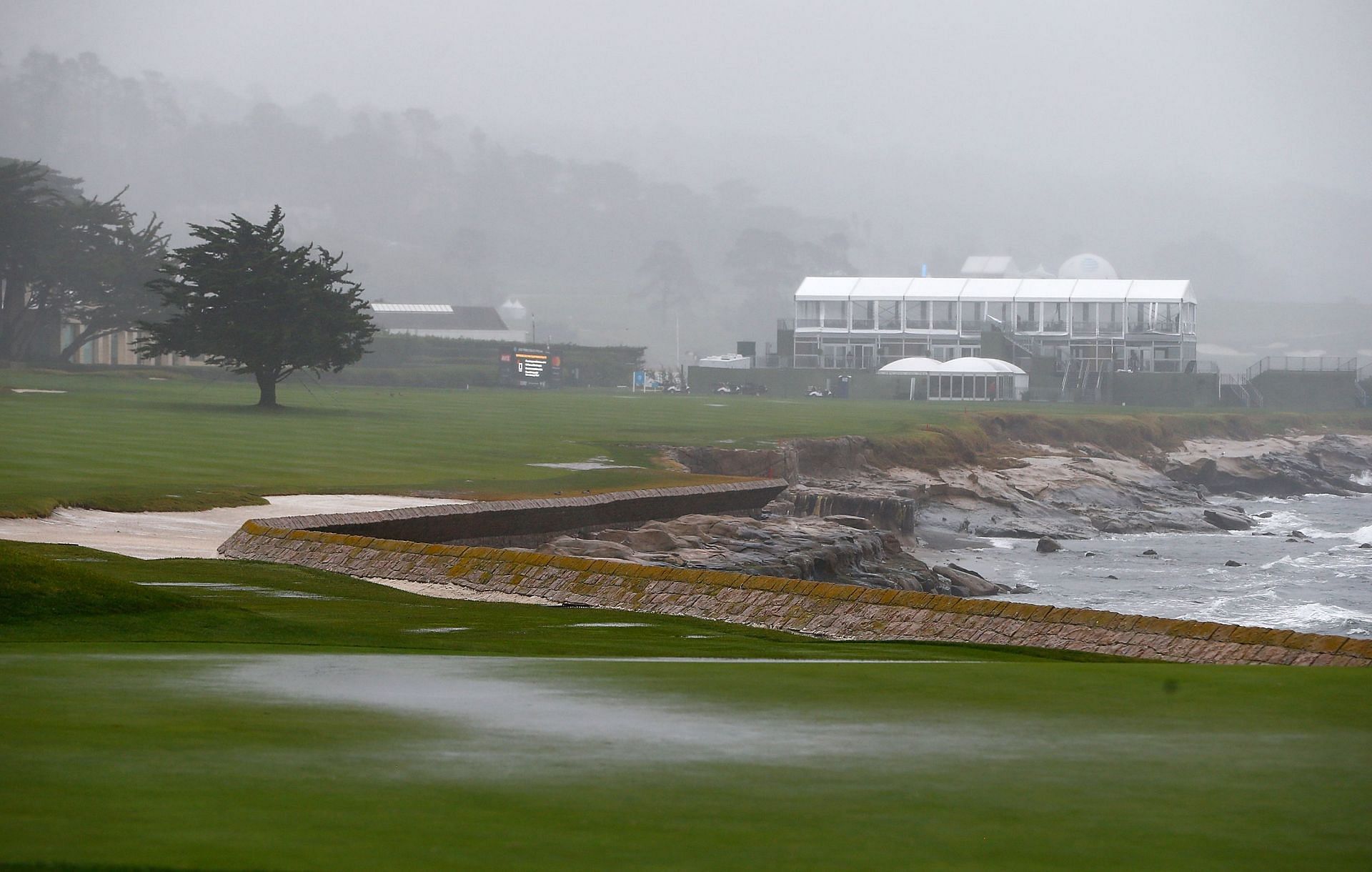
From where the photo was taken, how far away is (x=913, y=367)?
9838 cm

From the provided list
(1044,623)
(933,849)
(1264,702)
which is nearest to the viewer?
(933,849)

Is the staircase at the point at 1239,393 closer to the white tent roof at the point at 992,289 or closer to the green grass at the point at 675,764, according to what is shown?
the white tent roof at the point at 992,289

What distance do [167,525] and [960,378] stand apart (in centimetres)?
8048

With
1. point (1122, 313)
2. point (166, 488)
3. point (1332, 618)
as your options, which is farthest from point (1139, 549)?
point (1122, 313)

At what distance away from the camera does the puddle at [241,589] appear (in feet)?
45.2

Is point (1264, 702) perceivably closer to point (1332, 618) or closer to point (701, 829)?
point (701, 829)

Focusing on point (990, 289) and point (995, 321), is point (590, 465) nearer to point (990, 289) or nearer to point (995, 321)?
point (995, 321)

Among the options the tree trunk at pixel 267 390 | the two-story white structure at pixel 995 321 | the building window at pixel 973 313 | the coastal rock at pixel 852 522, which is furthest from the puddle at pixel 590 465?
the building window at pixel 973 313

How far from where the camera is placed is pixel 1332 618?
96.2ft

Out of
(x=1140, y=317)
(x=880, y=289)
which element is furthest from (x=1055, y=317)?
(x=880, y=289)

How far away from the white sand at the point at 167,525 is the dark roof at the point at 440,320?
146 m

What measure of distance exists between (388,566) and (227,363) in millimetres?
39079

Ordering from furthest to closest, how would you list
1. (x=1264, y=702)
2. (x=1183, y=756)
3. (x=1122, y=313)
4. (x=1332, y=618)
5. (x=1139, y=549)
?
(x=1122, y=313), (x=1139, y=549), (x=1332, y=618), (x=1264, y=702), (x=1183, y=756)

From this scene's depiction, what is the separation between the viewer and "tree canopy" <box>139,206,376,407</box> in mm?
50969
